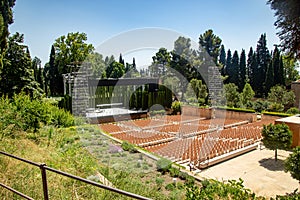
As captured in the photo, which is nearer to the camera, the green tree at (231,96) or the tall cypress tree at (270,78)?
the green tree at (231,96)

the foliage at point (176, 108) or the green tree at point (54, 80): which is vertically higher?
the green tree at point (54, 80)

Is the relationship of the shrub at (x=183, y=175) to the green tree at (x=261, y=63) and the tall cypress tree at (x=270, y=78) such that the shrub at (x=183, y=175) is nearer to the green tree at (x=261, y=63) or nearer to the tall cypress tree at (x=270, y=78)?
the tall cypress tree at (x=270, y=78)

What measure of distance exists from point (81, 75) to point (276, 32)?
39.2 ft

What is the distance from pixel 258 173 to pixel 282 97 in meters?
13.0

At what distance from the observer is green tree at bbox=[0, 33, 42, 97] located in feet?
40.6

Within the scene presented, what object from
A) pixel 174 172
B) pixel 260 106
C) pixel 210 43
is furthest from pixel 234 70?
pixel 174 172

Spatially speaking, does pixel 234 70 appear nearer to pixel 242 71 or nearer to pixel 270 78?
pixel 242 71

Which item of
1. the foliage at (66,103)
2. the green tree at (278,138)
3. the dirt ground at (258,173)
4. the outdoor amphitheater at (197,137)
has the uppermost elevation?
the foliage at (66,103)

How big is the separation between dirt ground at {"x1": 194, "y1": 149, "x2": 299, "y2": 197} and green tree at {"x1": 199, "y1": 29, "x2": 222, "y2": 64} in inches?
706

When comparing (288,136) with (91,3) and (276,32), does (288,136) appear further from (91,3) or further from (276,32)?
(91,3)

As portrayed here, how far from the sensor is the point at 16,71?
41.4 ft

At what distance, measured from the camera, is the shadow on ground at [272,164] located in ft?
23.9

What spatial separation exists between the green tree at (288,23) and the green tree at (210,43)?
22887 mm

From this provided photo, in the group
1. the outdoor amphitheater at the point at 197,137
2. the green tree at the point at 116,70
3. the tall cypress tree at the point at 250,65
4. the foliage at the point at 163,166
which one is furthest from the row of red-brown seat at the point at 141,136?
the tall cypress tree at the point at 250,65
